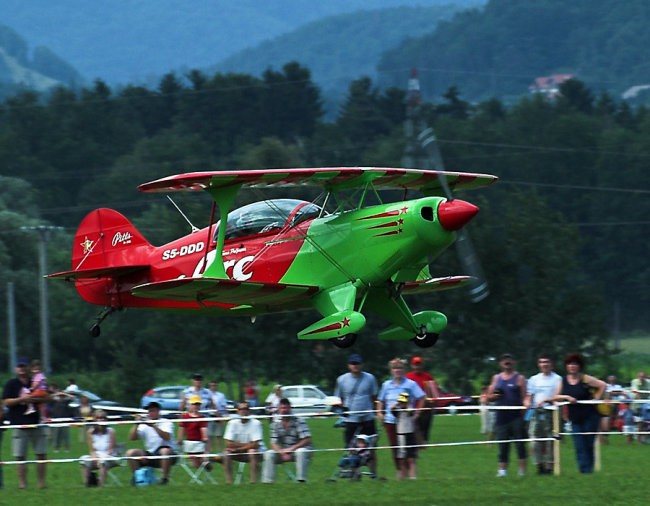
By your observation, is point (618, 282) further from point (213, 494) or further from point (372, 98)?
point (213, 494)

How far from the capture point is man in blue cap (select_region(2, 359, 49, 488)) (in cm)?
1596

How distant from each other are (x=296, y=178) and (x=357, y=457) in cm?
402

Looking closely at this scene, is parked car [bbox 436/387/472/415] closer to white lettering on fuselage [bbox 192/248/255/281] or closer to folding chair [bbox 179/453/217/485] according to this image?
folding chair [bbox 179/453/217/485]

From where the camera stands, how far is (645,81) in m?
188

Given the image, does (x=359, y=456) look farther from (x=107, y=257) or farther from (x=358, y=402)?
(x=107, y=257)

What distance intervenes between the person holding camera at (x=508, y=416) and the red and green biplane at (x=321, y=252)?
6.34ft

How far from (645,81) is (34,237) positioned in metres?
145

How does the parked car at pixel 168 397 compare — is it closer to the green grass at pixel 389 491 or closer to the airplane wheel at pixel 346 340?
the green grass at pixel 389 491

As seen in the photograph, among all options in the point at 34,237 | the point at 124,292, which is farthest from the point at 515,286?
the point at 124,292

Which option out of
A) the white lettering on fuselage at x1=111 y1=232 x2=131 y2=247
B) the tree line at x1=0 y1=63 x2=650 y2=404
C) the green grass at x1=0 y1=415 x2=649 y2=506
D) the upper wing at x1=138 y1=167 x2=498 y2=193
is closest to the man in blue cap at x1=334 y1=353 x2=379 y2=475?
the green grass at x1=0 y1=415 x2=649 y2=506

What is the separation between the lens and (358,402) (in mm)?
15969

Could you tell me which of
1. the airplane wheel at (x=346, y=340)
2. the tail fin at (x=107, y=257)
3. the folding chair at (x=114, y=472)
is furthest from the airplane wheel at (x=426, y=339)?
the folding chair at (x=114, y=472)

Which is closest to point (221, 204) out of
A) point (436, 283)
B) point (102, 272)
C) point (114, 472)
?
point (102, 272)

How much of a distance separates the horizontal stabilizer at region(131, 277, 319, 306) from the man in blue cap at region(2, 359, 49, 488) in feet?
7.00
